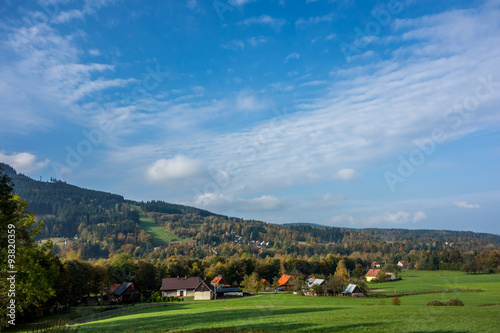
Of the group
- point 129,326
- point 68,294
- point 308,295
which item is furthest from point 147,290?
point 129,326

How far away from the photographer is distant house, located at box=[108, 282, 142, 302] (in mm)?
70938

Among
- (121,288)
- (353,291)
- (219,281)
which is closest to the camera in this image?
(353,291)

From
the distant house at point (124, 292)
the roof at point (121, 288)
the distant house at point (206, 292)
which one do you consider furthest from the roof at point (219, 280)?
the roof at point (121, 288)

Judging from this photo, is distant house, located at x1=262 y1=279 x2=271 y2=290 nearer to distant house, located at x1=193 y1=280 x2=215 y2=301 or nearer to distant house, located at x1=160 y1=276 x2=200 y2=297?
distant house, located at x1=160 y1=276 x2=200 y2=297

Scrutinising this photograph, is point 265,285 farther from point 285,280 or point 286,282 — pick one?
point 286,282

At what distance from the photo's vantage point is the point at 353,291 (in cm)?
6588

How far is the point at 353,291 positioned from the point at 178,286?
139 ft

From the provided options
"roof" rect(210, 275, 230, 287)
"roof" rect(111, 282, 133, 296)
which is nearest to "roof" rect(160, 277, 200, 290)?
"roof" rect(210, 275, 230, 287)

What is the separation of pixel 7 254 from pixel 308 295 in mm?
58433

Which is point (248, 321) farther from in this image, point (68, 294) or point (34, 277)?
point (68, 294)

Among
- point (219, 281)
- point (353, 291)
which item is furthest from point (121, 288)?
point (353, 291)

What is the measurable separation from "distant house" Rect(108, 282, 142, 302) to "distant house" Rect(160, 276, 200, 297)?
21.2 feet

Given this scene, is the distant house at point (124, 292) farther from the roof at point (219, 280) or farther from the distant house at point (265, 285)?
the distant house at point (265, 285)

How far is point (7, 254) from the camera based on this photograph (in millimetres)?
24500
